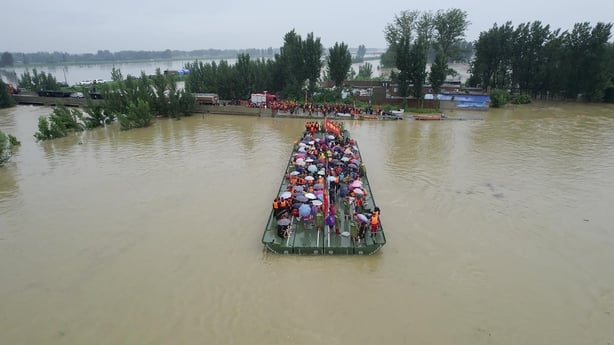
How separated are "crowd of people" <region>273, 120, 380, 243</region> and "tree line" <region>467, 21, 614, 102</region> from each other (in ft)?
126

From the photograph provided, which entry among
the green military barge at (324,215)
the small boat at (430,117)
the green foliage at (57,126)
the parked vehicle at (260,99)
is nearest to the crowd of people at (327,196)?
the green military barge at (324,215)

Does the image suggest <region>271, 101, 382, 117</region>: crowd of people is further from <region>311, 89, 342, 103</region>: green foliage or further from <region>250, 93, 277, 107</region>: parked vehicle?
<region>311, 89, 342, 103</region>: green foliage

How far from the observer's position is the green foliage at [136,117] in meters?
32.5

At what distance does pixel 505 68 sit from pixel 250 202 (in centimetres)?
4697

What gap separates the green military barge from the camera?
41.9ft

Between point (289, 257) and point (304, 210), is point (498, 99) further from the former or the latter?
point (289, 257)

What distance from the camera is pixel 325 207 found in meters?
14.0

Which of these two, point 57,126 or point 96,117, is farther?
point 96,117

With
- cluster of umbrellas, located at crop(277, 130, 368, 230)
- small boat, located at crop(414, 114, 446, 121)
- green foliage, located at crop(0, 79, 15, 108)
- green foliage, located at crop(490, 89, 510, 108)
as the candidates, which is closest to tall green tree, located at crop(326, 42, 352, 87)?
small boat, located at crop(414, 114, 446, 121)

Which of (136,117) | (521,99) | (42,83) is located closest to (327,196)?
(136,117)

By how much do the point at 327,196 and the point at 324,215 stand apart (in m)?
0.96

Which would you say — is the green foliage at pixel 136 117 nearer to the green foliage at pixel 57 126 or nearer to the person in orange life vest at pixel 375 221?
the green foliage at pixel 57 126

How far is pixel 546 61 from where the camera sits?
46.8 m

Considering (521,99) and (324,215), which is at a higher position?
(521,99)
